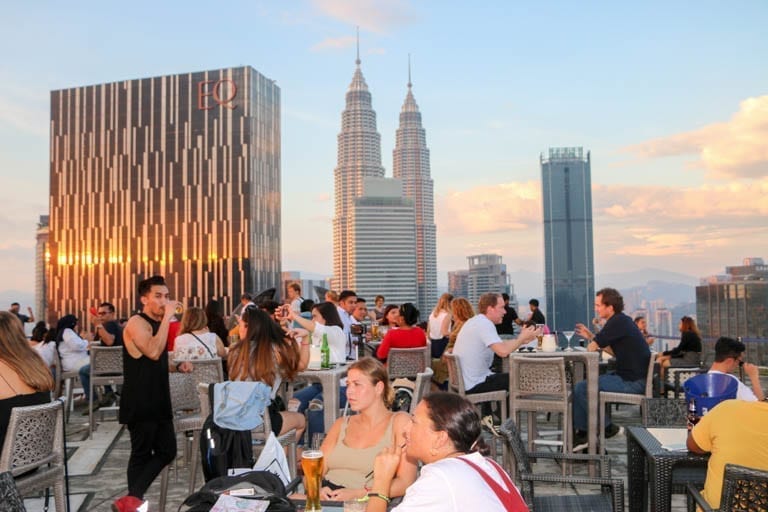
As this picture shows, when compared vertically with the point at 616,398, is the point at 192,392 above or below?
above

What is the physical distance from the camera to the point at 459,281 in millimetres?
157000

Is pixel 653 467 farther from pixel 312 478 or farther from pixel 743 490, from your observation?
pixel 312 478

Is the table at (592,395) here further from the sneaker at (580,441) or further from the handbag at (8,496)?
the handbag at (8,496)

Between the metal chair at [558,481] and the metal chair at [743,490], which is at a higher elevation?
the metal chair at [743,490]

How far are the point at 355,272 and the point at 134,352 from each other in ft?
590

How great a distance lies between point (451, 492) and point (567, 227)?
6815 inches

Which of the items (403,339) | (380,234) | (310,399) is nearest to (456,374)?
(310,399)

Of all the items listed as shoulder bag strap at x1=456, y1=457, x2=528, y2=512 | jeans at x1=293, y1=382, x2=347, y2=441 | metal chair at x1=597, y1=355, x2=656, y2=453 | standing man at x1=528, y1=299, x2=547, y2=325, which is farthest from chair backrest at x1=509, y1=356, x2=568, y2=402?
standing man at x1=528, y1=299, x2=547, y2=325

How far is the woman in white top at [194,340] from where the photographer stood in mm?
6113

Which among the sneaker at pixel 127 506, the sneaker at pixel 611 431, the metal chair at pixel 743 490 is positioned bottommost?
the sneaker at pixel 611 431

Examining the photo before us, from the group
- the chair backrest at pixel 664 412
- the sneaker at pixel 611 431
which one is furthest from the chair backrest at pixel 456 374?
the chair backrest at pixel 664 412

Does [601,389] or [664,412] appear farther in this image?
[601,389]

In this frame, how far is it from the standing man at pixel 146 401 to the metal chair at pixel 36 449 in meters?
0.48

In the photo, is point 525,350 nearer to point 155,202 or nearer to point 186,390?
point 186,390
